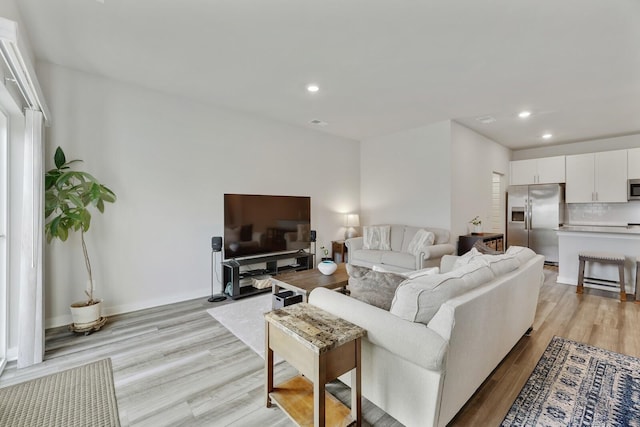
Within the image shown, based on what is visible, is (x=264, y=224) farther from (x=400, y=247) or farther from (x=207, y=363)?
(x=400, y=247)

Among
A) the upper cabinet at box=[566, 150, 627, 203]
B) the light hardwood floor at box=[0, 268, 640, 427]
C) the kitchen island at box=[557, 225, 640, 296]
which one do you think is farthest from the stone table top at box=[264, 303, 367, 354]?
the upper cabinet at box=[566, 150, 627, 203]

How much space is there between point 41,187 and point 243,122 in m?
2.56

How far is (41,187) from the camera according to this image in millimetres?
2354

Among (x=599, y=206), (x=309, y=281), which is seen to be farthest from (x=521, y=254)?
(x=599, y=206)

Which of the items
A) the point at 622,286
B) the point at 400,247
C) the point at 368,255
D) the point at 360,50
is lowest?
the point at 622,286

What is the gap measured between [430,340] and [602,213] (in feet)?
23.5

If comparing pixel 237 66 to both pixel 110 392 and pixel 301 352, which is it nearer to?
pixel 301 352

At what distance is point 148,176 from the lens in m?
3.47

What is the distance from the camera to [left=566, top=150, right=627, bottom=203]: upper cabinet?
17.6 ft

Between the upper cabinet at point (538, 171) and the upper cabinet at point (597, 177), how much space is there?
0.48 feet

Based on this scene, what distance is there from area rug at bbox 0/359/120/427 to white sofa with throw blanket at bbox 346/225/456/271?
3422 mm

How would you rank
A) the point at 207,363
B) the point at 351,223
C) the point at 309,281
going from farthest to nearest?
1. the point at 351,223
2. the point at 309,281
3. the point at 207,363

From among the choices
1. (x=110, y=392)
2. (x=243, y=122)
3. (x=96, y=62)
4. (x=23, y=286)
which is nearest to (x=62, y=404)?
(x=110, y=392)

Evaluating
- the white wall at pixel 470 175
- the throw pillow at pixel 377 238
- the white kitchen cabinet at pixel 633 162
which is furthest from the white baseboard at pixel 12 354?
the white kitchen cabinet at pixel 633 162
